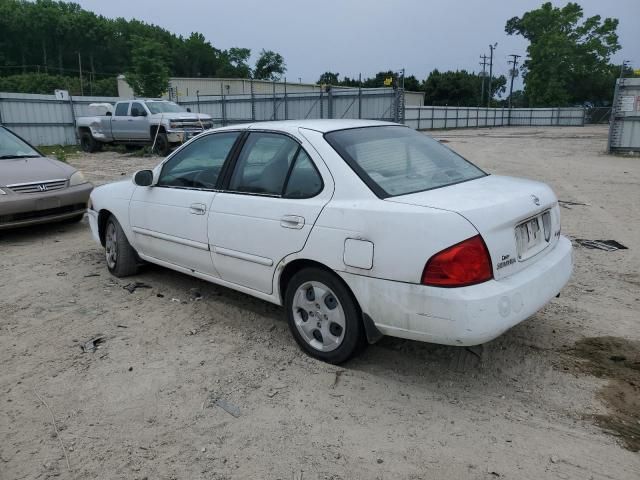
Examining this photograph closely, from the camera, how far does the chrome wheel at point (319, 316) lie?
3.34 m

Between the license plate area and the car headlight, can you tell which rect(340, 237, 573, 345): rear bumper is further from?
the car headlight

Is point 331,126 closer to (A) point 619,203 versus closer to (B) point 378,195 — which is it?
(B) point 378,195

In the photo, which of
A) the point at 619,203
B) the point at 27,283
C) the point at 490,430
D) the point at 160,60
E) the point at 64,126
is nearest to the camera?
the point at 490,430

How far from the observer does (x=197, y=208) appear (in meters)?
4.15

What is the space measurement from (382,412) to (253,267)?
1.39 m

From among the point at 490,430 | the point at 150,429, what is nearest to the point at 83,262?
the point at 150,429

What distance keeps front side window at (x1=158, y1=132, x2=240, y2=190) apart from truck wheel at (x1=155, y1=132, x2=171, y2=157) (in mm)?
14604

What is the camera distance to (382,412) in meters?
2.99

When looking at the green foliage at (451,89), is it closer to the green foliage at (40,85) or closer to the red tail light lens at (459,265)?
the green foliage at (40,85)

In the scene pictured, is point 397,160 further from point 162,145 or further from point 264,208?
point 162,145

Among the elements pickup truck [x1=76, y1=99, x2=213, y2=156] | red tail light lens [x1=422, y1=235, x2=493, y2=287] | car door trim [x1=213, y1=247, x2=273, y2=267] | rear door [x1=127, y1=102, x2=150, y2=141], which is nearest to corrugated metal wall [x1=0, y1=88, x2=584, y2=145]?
pickup truck [x1=76, y1=99, x2=213, y2=156]

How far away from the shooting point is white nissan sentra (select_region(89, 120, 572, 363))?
2.84 meters

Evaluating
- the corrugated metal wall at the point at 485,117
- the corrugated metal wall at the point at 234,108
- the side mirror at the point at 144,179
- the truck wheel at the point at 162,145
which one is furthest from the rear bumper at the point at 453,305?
the corrugated metal wall at the point at 485,117

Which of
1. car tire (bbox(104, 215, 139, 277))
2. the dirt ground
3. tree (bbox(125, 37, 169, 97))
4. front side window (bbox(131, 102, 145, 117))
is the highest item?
tree (bbox(125, 37, 169, 97))
